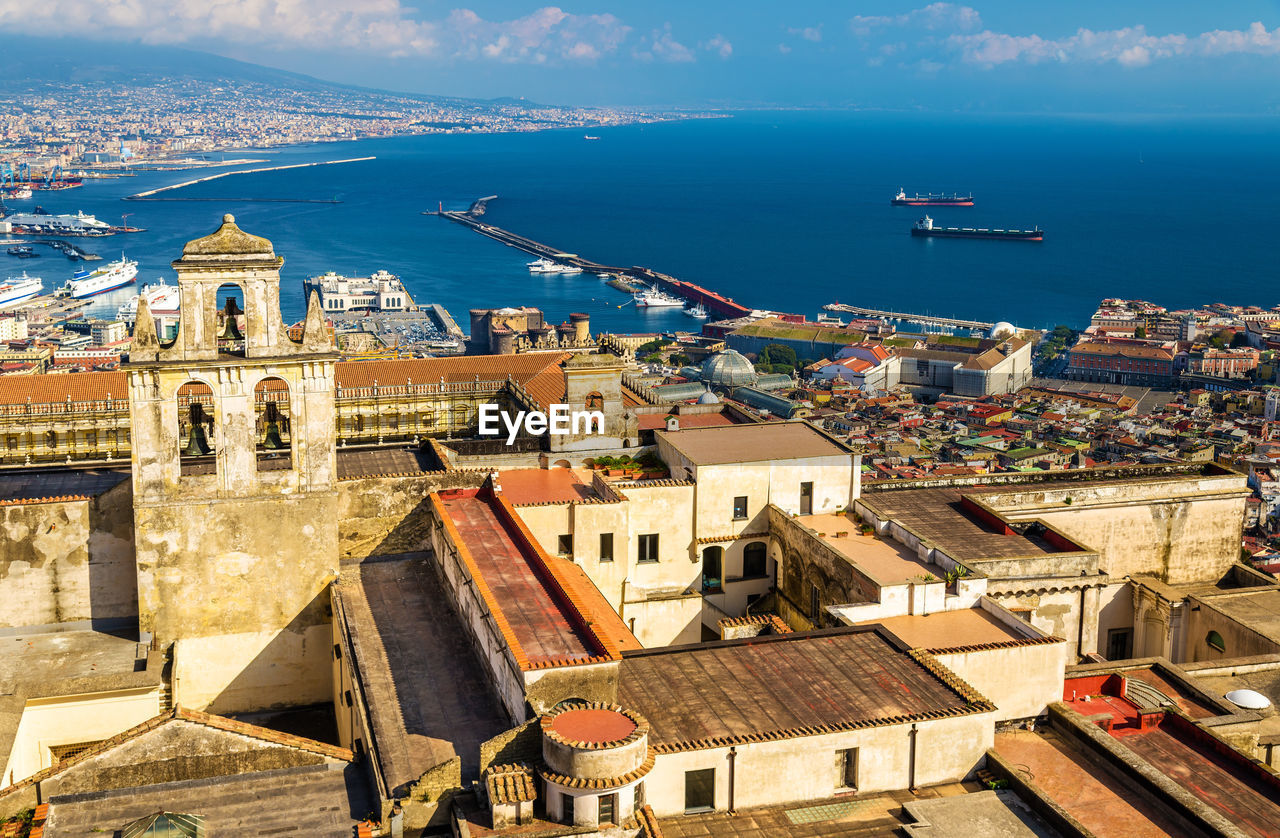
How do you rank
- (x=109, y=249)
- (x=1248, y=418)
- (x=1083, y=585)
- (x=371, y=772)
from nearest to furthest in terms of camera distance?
(x=371, y=772)
(x=1083, y=585)
(x=1248, y=418)
(x=109, y=249)

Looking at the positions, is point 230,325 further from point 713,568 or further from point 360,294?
point 360,294

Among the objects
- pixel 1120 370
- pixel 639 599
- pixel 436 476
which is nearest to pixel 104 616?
pixel 436 476

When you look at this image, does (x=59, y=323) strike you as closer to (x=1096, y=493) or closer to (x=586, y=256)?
(x=586, y=256)

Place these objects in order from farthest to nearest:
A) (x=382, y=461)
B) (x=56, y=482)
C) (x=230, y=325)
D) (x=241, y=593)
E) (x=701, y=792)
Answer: (x=382, y=461) → (x=56, y=482) → (x=241, y=593) → (x=230, y=325) → (x=701, y=792)

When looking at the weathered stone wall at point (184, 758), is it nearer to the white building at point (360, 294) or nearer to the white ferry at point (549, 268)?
the white building at point (360, 294)

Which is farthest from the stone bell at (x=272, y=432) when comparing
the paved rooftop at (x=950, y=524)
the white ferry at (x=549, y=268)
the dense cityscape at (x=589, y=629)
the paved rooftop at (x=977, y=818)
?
the white ferry at (x=549, y=268)

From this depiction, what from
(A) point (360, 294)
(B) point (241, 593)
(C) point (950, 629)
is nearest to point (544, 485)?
(B) point (241, 593)
